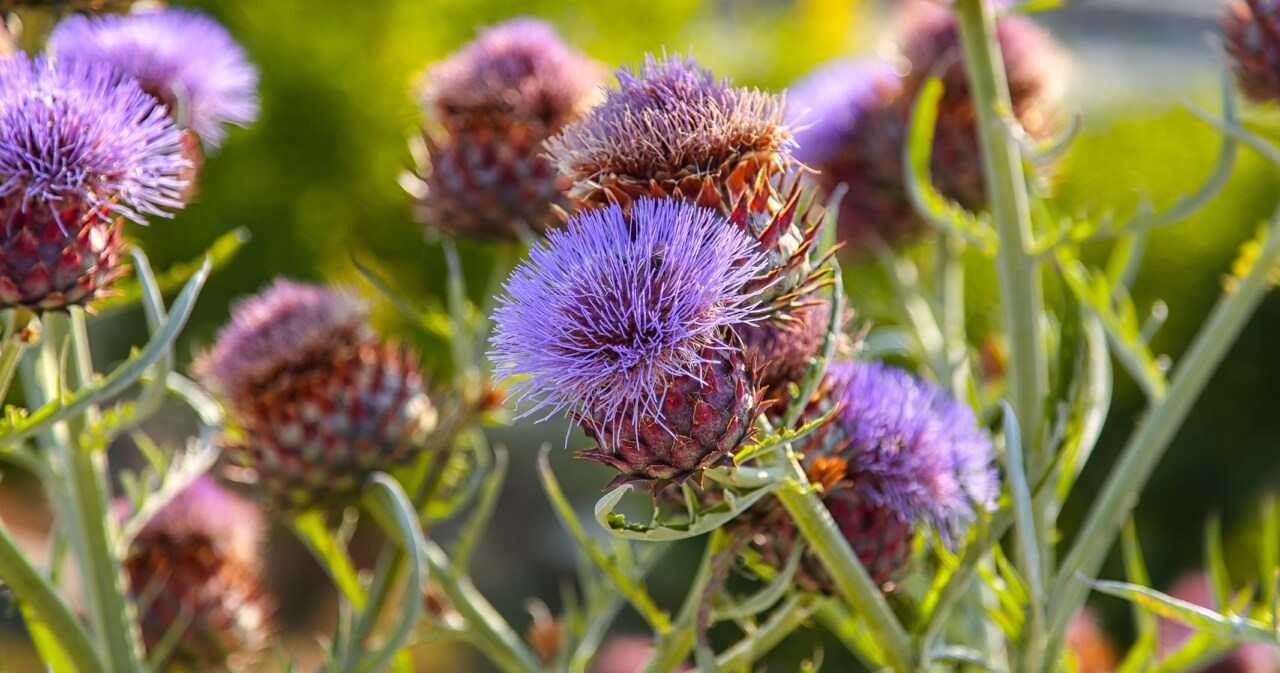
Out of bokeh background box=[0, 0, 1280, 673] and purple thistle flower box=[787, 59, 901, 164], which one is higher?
purple thistle flower box=[787, 59, 901, 164]

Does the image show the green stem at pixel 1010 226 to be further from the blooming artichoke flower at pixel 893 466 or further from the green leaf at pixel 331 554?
the green leaf at pixel 331 554

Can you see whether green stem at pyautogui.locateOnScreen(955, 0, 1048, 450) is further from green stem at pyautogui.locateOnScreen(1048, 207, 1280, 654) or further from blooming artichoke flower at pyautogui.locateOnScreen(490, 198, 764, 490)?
blooming artichoke flower at pyautogui.locateOnScreen(490, 198, 764, 490)

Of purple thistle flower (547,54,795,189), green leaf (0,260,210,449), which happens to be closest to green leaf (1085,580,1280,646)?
purple thistle flower (547,54,795,189)

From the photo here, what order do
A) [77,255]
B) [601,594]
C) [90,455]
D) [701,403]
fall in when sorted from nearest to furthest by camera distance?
[701,403] < [77,255] < [90,455] < [601,594]

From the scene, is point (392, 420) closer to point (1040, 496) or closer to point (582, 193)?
point (582, 193)

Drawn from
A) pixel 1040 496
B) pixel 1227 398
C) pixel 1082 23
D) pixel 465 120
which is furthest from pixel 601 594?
pixel 1082 23

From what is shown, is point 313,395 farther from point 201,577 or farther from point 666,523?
point 666,523
